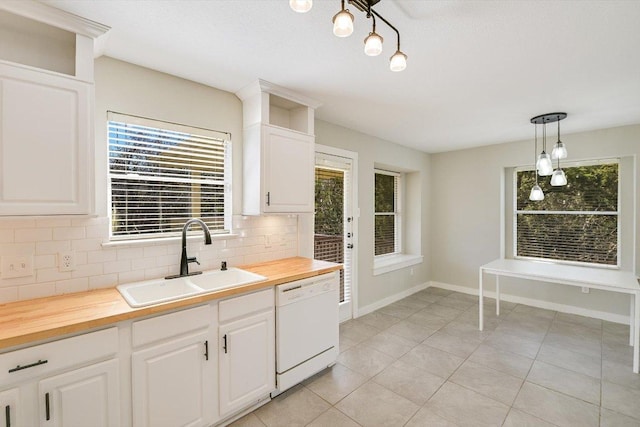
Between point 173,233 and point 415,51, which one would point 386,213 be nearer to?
point 415,51

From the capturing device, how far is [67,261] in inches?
73.2

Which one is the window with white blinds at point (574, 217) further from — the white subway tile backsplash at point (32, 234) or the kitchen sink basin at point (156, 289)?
the white subway tile backsplash at point (32, 234)

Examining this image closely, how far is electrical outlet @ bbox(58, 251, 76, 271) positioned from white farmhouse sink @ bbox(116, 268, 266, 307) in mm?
295

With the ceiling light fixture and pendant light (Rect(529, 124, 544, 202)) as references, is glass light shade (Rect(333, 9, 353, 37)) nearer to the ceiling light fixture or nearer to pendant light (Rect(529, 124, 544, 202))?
the ceiling light fixture

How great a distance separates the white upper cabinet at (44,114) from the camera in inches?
59.1

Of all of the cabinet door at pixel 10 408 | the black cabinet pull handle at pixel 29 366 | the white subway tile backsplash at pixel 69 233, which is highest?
the white subway tile backsplash at pixel 69 233

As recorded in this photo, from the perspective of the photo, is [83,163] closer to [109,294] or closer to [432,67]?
[109,294]

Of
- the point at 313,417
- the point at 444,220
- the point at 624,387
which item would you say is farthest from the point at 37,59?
the point at 444,220

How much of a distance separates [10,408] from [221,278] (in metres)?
1.30

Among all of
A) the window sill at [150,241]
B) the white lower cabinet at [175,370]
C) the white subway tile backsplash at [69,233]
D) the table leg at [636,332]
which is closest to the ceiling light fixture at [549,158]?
the table leg at [636,332]

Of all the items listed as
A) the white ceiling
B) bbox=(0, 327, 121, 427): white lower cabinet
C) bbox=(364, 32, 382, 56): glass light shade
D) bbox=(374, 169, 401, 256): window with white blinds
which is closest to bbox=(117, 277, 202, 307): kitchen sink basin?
bbox=(0, 327, 121, 427): white lower cabinet

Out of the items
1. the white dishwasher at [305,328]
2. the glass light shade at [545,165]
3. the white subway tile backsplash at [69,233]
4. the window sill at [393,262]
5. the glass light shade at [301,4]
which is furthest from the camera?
the window sill at [393,262]

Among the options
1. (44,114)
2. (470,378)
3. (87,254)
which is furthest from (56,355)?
(470,378)

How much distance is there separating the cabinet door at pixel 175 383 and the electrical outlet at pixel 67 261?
2.53 ft
